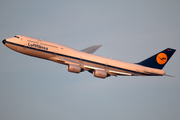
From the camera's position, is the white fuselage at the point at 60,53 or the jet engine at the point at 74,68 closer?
the jet engine at the point at 74,68

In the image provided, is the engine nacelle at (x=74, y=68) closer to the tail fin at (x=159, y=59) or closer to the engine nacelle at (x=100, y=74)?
the engine nacelle at (x=100, y=74)

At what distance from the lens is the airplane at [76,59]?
61.7m

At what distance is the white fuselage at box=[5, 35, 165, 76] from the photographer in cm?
6169

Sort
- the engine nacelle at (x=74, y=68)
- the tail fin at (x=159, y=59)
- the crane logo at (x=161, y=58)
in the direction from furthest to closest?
the crane logo at (x=161, y=58) < the tail fin at (x=159, y=59) < the engine nacelle at (x=74, y=68)

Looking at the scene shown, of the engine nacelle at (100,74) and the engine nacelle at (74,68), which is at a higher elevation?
the engine nacelle at (74,68)

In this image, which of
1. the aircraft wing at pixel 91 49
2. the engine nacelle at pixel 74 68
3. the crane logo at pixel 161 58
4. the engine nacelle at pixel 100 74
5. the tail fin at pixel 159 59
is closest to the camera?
the engine nacelle at pixel 74 68

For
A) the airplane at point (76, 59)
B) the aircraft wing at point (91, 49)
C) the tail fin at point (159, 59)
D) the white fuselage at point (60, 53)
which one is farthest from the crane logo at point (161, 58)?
the aircraft wing at point (91, 49)

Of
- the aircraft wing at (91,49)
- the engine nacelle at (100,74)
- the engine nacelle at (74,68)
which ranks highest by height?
the aircraft wing at (91,49)

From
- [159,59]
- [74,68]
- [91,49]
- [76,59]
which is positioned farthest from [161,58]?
[74,68]

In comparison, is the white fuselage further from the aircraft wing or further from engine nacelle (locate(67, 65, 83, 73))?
the aircraft wing

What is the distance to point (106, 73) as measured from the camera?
209ft

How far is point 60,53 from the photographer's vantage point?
207 feet

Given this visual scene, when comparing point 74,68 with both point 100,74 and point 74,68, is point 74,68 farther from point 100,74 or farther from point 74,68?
point 100,74

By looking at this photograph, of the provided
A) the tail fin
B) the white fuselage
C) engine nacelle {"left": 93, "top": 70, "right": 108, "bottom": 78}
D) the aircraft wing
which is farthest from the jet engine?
the tail fin
